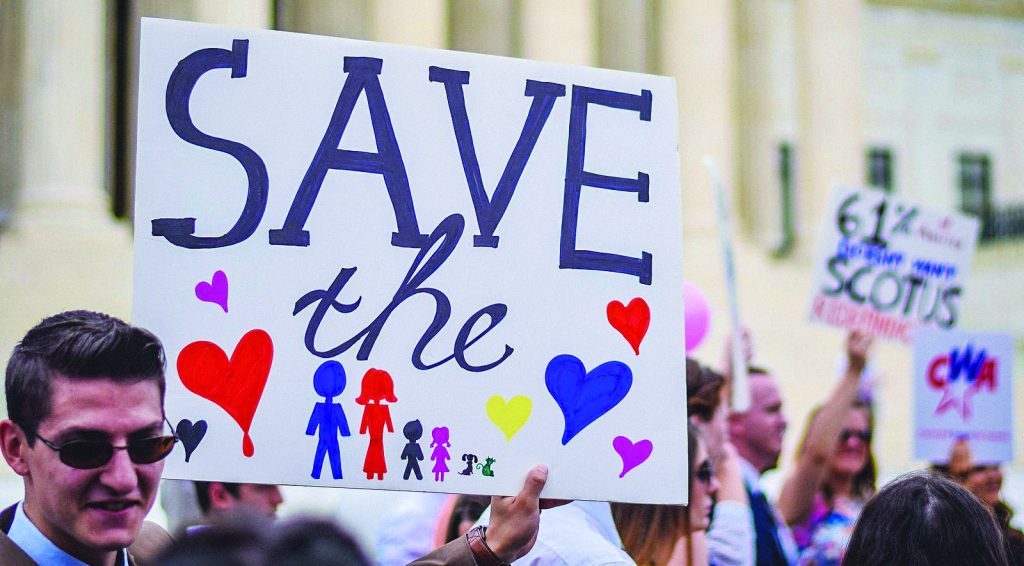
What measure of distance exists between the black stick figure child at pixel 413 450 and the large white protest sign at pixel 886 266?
4511 mm

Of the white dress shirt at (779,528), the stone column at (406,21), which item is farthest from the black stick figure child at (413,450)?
the stone column at (406,21)

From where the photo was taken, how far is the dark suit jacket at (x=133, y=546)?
2969 mm

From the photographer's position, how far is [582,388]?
148 inches

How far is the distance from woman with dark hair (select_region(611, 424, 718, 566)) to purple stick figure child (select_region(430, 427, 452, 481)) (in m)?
0.99

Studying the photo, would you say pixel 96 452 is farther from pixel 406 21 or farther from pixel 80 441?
pixel 406 21

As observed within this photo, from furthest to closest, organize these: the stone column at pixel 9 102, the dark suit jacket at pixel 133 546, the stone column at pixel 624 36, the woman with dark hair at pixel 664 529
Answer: the stone column at pixel 624 36, the stone column at pixel 9 102, the woman with dark hair at pixel 664 529, the dark suit jacket at pixel 133 546

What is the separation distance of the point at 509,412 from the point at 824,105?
Answer: 21.3 m

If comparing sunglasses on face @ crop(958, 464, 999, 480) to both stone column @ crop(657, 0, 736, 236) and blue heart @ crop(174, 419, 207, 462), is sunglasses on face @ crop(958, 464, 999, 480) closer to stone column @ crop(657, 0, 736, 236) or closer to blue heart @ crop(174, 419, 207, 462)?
blue heart @ crop(174, 419, 207, 462)

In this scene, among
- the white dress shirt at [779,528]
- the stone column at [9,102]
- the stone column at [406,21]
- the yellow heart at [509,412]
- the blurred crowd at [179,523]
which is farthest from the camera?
the stone column at [406,21]

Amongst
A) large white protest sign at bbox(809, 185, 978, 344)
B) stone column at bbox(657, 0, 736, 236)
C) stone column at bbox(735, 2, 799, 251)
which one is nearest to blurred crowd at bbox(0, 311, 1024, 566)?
large white protest sign at bbox(809, 185, 978, 344)

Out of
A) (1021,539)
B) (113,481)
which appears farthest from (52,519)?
(1021,539)

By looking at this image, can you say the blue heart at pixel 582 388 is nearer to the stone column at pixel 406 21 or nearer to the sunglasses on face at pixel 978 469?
the sunglasses on face at pixel 978 469

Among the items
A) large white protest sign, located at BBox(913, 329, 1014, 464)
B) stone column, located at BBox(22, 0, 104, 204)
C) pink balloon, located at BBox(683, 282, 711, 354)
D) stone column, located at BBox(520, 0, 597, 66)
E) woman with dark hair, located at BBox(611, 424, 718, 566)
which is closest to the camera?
woman with dark hair, located at BBox(611, 424, 718, 566)

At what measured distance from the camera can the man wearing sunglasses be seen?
3014 mm
